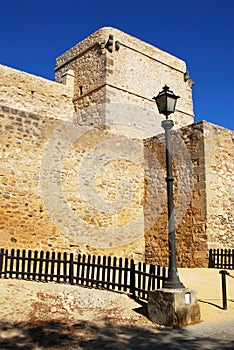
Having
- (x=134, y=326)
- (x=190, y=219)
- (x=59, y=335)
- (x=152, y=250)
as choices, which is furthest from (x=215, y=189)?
(x=59, y=335)

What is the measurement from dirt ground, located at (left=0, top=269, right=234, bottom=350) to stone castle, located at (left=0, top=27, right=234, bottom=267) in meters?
3.67

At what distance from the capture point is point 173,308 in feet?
16.4

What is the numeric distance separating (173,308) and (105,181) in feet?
25.0

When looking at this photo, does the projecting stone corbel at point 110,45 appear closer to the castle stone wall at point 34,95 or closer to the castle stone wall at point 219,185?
the castle stone wall at point 34,95

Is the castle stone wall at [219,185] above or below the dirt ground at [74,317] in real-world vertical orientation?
above

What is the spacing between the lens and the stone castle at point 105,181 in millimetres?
10148

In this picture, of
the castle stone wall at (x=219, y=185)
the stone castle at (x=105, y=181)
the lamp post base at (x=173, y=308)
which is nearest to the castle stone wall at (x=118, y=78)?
the stone castle at (x=105, y=181)

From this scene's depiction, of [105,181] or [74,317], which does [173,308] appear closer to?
[74,317]

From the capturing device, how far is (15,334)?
438 cm

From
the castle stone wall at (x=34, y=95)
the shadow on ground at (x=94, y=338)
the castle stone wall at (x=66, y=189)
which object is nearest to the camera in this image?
the shadow on ground at (x=94, y=338)

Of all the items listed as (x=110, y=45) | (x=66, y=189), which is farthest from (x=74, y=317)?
(x=110, y=45)

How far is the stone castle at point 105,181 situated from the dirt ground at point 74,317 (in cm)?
367

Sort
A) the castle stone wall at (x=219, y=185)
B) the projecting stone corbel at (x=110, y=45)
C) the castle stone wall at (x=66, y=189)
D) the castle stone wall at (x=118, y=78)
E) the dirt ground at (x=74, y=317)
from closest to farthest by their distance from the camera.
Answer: the dirt ground at (x=74, y=317), the castle stone wall at (x=66, y=189), the castle stone wall at (x=219, y=185), the castle stone wall at (x=118, y=78), the projecting stone corbel at (x=110, y=45)

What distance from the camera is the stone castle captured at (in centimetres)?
1015
